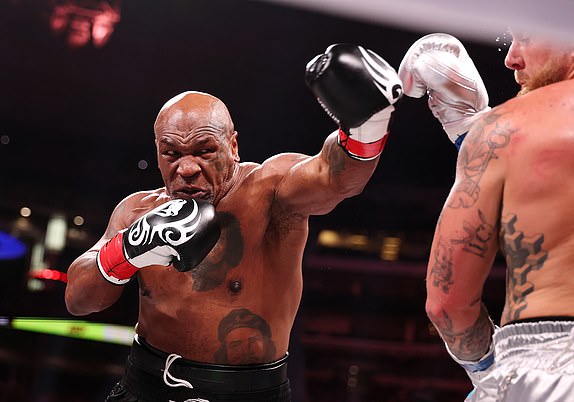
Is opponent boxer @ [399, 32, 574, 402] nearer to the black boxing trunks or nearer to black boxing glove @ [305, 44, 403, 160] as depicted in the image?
black boxing glove @ [305, 44, 403, 160]

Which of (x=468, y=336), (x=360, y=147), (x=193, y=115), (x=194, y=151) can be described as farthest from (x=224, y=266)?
(x=468, y=336)

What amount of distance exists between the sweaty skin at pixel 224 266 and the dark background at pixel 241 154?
8.86ft

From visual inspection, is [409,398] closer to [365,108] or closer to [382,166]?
[382,166]

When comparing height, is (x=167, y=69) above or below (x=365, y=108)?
below

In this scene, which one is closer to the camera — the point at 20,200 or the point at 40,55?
the point at 40,55

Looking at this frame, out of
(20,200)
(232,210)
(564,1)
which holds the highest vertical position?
(564,1)

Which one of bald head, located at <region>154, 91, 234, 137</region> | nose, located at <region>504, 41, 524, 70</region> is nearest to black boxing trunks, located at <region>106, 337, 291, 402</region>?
bald head, located at <region>154, 91, 234, 137</region>

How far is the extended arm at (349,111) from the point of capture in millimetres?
1612

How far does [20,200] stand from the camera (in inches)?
212

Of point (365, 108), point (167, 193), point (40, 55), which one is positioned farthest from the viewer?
point (40, 55)

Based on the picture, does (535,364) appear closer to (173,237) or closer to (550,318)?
(550,318)

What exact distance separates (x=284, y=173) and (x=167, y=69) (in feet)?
10.4

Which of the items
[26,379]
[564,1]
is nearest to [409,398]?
[26,379]

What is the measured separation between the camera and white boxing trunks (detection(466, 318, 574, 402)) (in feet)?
4.08
